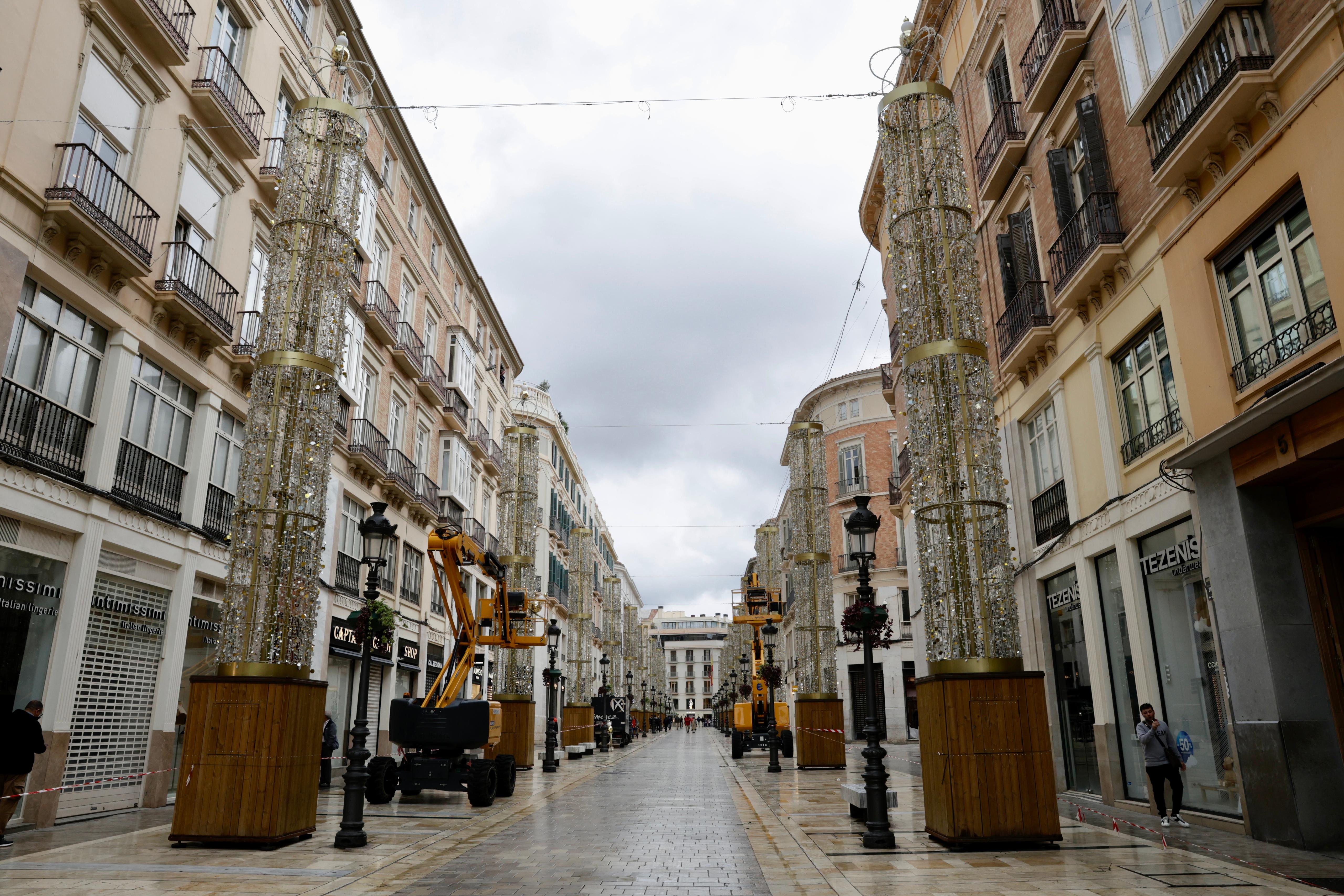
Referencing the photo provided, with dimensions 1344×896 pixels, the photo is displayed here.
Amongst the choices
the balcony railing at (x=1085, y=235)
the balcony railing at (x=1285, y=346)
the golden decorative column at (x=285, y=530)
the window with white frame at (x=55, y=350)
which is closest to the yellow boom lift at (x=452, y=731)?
the golden decorative column at (x=285, y=530)

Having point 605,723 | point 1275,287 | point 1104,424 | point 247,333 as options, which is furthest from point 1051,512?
point 605,723

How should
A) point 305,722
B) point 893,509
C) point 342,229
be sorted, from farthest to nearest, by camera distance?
point 893,509 → point 342,229 → point 305,722

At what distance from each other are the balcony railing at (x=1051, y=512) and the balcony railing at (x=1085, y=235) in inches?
140

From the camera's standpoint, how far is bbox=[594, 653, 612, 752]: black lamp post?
3591 cm

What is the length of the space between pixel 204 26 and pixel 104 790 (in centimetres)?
1289

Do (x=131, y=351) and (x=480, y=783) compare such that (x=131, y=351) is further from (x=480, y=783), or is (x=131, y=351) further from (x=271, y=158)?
(x=480, y=783)

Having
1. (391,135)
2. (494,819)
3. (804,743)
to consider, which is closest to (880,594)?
(804,743)

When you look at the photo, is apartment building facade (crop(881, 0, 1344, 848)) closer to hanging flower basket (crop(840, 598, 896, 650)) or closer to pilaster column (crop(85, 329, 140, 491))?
hanging flower basket (crop(840, 598, 896, 650))

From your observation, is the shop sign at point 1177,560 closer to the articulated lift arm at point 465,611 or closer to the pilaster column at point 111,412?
the articulated lift arm at point 465,611

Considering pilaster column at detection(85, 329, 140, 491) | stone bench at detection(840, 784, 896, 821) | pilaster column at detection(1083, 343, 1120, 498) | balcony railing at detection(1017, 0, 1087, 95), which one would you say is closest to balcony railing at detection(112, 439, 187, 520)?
pilaster column at detection(85, 329, 140, 491)

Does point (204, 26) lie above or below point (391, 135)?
below

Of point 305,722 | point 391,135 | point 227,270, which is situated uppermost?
point 391,135

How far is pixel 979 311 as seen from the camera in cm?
1050

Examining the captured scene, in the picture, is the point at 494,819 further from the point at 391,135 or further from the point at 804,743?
the point at 391,135
